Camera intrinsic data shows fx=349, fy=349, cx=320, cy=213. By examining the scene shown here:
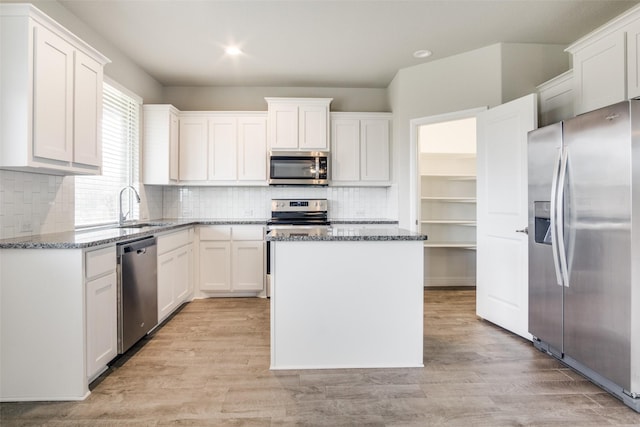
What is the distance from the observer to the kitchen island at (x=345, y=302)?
237 cm

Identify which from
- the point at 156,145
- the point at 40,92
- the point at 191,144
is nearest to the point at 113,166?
the point at 156,145

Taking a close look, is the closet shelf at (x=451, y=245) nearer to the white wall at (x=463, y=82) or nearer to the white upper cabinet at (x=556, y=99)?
the white wall at (x=463, y=82)

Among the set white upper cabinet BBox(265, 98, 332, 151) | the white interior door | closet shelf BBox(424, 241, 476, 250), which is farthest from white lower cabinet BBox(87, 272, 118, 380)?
closet shelf BBox(424, 241, 476, 250)

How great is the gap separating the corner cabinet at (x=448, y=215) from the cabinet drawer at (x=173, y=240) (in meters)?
3.01

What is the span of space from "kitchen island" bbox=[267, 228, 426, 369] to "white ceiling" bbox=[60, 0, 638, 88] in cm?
187

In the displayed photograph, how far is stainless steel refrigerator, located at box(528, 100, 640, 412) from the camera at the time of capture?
1.90 m

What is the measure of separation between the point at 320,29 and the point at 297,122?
134 centimetres

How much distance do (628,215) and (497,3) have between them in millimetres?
1887

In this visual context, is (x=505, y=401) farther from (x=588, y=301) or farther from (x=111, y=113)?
(x=111, y=113)

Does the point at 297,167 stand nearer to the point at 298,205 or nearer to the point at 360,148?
the point at 298,205

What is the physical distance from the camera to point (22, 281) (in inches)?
77.9

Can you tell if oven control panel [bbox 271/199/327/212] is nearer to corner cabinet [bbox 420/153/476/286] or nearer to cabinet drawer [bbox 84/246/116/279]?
corner cabinet [bbox 420/153/476/286]

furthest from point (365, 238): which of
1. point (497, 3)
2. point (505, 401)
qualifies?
point (497, 3)

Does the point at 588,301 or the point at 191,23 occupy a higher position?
the point at 191,23
